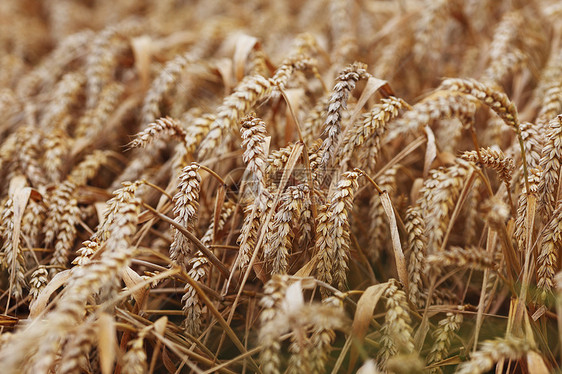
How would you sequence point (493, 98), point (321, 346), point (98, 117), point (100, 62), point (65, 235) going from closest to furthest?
1. point (321, 346)
2. point (493, 98)
3. point (65, 235)
4. point (98, 117)
5. point (100, 62)

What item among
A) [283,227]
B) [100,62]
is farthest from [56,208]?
[100,62]

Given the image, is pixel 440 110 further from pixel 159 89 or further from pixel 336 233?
pixel 159 89

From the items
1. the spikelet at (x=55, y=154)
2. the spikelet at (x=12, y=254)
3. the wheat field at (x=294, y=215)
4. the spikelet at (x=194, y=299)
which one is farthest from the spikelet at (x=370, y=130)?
the spikelet at (x=55, y=154)

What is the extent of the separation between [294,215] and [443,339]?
0.59 metres

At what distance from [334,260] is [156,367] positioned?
746 mm

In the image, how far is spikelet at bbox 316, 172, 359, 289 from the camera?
1345 mm

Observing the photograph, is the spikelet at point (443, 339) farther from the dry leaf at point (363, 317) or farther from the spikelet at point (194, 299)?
the spikelet at point (194, 299)

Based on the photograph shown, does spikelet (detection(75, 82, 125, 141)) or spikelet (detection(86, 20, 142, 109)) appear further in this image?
spikelet (detection(86, 20, 142, 109))

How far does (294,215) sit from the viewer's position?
4.61 ft

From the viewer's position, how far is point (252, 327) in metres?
1.61

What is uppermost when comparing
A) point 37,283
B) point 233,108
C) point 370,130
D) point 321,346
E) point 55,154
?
point 233,108

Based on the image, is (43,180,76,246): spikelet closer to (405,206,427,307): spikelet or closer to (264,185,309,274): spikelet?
(264,185,309,274): spikelet

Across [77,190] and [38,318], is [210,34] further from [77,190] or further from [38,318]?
[38,318]

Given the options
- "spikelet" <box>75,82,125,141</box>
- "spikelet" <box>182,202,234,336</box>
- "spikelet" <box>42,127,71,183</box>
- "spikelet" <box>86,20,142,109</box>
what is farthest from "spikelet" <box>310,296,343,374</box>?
"spikelet" <box>86,20,142,109</box>
